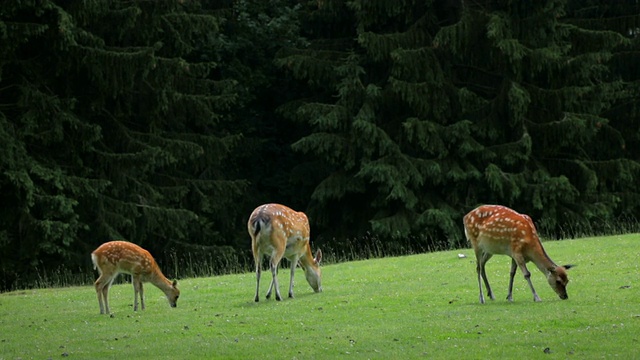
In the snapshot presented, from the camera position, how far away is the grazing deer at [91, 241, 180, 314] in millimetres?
16328

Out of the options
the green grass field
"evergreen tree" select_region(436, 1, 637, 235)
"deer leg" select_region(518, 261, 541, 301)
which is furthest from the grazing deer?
"evergreen tree" select_region(436, 1, 637, 235)

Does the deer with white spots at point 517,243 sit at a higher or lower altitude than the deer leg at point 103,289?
higher

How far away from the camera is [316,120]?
117 feet

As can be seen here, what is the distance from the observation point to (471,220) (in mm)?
15641

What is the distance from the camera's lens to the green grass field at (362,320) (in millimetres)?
12203

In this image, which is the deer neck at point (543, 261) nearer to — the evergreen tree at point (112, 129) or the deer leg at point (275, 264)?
the deer leg at point (275, 264)

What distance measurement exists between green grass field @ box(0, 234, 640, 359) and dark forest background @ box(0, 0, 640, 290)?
11422 mm

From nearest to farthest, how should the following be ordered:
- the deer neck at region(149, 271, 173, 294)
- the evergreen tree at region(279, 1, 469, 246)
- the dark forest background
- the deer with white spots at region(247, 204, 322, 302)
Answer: the deer neck at region(149, 271, 173, 294) < the deer with white spots at region(247, 204, 322, 302) < the dark forest background < the evergreen tree at region(279, 1, 469, 246)

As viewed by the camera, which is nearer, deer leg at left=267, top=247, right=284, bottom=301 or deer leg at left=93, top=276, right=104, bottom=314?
deer leg at left=93, top=276, right=104, bottom=314

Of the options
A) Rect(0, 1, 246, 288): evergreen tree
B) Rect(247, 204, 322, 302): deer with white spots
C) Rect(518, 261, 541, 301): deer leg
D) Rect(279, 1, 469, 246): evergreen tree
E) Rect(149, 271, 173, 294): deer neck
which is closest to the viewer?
Rect(518, 261, 541, 301): deer leg

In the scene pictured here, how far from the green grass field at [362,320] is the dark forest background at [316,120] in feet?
37.5

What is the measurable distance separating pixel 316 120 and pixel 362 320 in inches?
844

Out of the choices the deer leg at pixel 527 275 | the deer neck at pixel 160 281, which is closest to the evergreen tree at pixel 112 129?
the deer neck at pixel 160 281

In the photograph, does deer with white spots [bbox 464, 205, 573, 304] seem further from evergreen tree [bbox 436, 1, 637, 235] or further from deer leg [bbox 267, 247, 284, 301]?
evergreen tree [bbox 436, 1, 637, 235]
